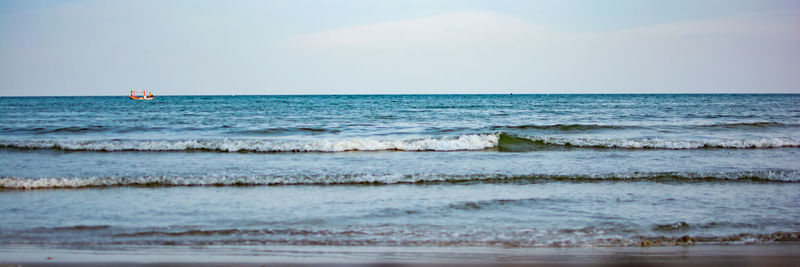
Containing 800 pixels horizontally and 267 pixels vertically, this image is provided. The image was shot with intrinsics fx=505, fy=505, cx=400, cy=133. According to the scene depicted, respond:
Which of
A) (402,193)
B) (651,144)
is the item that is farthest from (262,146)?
(651,144)

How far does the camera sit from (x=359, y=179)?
10500mm

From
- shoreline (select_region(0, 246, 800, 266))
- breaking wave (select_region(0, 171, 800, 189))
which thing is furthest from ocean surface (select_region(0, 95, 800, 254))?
shoreline (select_region(0, 246, 800, 266))

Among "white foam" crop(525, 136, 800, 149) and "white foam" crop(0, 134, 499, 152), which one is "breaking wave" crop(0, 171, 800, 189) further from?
"white foam" crop(525, 136, 800, 149)

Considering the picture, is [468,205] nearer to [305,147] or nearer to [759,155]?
[305,147]

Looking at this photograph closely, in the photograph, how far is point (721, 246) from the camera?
20.1 feet

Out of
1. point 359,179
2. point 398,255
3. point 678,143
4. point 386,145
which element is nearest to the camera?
point 398,255

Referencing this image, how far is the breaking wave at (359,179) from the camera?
10.1 m

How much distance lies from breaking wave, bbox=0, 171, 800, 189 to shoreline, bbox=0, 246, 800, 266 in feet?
14.2

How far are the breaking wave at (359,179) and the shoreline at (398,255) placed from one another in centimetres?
434

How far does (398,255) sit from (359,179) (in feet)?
16.1

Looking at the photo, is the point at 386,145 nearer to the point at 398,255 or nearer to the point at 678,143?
the point at 678,143

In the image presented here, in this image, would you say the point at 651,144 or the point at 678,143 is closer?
the point at 678,143

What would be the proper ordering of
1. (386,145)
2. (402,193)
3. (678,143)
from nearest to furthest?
(402,193) → (386,145) → (678,143)

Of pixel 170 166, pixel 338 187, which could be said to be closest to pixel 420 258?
pixel 338 187
